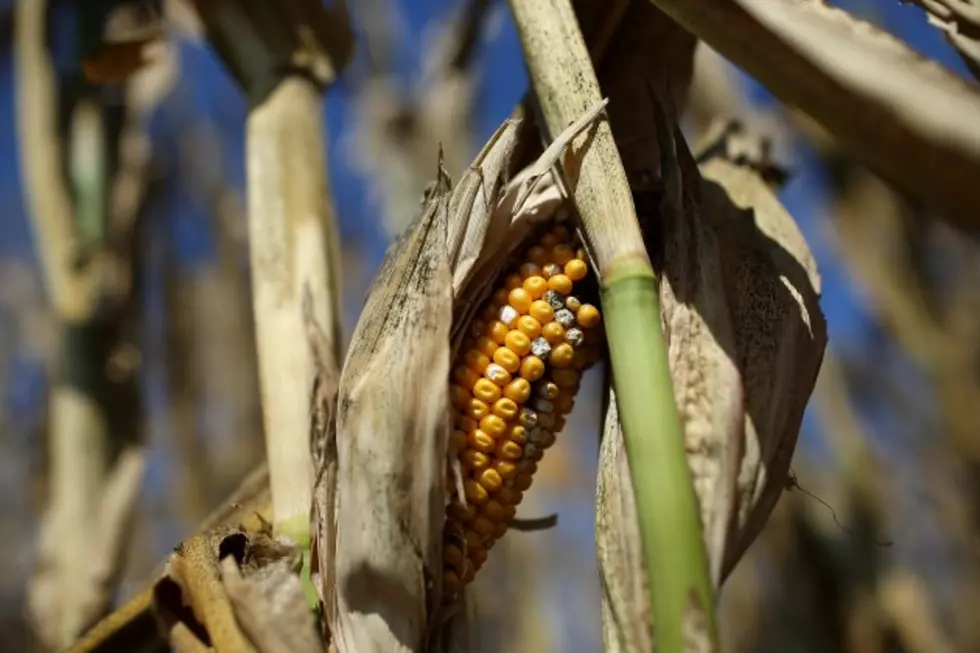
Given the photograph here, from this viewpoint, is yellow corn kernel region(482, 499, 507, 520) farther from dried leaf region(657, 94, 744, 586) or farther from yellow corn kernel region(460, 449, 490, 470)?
dried leaf region(657, 94, 744, 586)

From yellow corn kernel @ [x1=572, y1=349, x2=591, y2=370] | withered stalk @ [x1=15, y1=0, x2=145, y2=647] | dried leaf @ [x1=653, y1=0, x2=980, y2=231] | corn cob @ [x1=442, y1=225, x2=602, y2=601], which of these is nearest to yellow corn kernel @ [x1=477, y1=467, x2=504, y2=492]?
corn cob @ [x1=442, y1=225, x2=602, y2=601]

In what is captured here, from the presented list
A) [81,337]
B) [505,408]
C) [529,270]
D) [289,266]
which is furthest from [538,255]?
[81,337]

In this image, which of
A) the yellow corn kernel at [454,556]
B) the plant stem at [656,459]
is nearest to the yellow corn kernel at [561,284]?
the plant stem at [656,459]

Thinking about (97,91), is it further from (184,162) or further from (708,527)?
(184,162)

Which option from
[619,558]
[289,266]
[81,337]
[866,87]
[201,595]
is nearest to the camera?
[866,87]

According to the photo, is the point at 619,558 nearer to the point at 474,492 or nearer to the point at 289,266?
the point at 474,492

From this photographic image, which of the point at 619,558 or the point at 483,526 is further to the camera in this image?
the point at 483,526

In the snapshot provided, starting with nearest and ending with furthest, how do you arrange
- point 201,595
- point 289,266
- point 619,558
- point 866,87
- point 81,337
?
point 866,87 < point 619,558 < point 201,595 < point 289,266 < point 81,337
